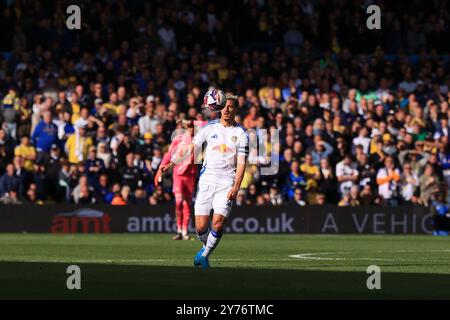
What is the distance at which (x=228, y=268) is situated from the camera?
57.5 feet

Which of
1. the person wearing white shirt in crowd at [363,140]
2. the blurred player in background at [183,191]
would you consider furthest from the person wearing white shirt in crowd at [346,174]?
the blurred player in background at [183,191]

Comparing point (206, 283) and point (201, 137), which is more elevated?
point (201, 137)

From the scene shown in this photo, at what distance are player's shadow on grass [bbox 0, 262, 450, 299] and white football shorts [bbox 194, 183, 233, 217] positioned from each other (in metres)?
0.82

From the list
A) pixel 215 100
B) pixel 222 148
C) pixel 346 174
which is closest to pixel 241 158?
pixel 222 148

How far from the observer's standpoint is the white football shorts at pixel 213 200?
1727 centimetres

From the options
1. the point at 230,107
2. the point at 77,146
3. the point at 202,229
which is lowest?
the point at 202,229

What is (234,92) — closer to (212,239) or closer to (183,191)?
(183,191)

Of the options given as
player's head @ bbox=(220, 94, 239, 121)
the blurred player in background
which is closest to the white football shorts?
player's head @ bbox=(220, 94, 239, 121)

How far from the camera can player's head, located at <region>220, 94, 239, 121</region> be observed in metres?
17.2

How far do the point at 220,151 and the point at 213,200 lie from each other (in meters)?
0.69

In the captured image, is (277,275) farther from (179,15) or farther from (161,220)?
(179,15)

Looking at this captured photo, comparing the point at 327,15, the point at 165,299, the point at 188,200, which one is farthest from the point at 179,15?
the point at 165,299

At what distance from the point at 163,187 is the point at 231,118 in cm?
1540

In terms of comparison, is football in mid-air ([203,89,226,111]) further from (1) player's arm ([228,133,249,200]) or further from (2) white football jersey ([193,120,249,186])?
(1) player's arm ([228,133,249,200])
